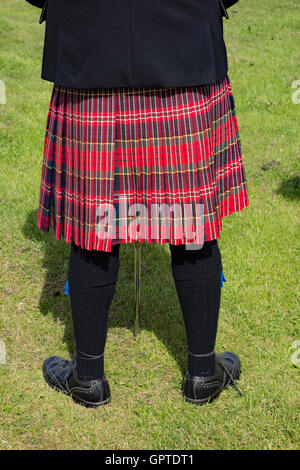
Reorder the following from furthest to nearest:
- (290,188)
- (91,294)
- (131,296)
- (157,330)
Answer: (290,188) → (131,296) → (157,330) → (91,294)

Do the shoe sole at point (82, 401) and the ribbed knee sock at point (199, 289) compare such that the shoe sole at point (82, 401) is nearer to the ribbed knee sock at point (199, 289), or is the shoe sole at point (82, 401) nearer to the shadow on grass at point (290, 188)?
the ribbed knee sock at point (199, 289)

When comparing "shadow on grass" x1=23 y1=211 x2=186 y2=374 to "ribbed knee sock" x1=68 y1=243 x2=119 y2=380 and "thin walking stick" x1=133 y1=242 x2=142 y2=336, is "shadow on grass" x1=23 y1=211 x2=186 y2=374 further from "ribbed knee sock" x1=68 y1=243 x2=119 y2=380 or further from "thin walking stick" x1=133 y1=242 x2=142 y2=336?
"ribbed knee sock" x1=68 y1=243 x2=119 y2=380

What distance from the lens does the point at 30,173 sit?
5203mm

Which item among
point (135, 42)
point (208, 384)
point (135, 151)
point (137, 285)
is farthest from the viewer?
point (137, 285)

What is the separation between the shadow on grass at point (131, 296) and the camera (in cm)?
333

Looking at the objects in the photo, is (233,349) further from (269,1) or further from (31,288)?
(269,1)

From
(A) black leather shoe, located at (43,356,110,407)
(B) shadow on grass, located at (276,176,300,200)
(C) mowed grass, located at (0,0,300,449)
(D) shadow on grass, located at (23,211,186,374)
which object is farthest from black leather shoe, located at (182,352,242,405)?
(B) shadow on grass, located at (276,176,300,200)

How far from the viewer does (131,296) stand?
3.65m

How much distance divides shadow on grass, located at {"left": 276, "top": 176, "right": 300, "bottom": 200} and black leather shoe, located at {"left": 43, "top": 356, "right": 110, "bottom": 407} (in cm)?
273

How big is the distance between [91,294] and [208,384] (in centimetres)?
75

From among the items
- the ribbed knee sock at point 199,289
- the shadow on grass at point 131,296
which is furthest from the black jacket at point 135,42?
the shadow on grass at point 131,296

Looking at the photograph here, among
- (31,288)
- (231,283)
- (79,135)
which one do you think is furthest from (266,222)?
(79,135)

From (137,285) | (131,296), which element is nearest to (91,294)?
(137,285)

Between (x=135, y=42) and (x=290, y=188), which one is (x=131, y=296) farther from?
(x=290, y=188)
